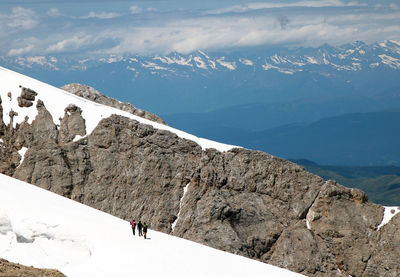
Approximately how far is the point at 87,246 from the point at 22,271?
27.1 ft

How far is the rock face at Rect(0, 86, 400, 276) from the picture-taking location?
2467 inches

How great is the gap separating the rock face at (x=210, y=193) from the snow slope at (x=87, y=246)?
18.2m

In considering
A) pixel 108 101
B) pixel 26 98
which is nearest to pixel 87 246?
pixel 26 98

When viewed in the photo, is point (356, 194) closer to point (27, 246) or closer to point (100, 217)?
point (100, 217)

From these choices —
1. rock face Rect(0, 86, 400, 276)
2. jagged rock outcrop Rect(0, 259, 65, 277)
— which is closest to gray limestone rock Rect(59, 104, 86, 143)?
rock face Rect(0, 86, 400, 276)

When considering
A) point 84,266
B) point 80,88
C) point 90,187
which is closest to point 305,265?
point 90,187

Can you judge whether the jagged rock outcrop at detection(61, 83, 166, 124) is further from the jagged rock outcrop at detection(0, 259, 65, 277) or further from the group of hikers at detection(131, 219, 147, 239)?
the jagged rock outcrop at detection(0, 259, 65, 277)

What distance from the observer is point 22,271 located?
26.8 meters

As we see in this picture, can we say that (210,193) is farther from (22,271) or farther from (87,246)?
(22,271)

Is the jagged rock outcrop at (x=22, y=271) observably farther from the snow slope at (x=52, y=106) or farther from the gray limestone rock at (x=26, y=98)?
the gray limestone rock at (x=26, y=98)

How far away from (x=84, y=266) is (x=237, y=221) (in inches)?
1360

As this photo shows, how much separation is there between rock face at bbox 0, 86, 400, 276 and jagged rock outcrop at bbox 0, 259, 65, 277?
34.4 metres

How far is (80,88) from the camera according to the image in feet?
295

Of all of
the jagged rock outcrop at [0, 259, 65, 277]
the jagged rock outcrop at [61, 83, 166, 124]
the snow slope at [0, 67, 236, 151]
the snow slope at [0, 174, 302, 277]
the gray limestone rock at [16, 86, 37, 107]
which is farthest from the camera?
the jagged rock outcrop at [61, 83, 166, 124]
